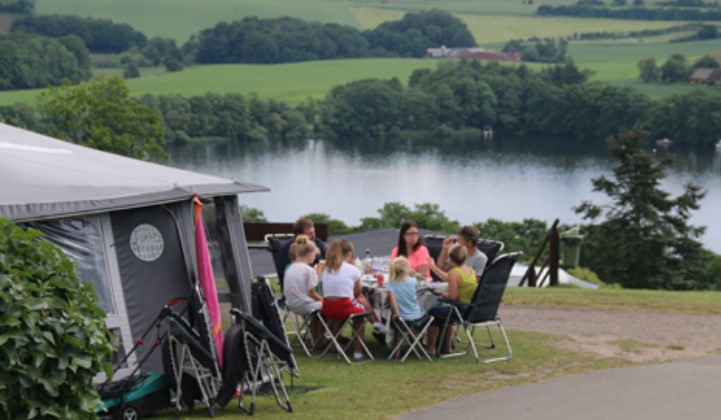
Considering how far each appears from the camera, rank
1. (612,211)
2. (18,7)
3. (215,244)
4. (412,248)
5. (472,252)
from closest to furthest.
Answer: (215,244) → (472,252) → (412,248) → (612,211) → (18,7)

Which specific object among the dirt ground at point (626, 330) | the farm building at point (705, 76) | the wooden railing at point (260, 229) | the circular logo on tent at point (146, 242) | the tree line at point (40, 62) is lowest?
the farm building at point (705, 76)

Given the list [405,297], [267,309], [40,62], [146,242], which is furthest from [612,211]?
[40,62]

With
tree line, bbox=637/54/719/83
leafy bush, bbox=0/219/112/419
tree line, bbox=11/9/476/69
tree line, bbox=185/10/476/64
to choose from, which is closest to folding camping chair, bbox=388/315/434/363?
leafy bush, bbox=0/219/112/419

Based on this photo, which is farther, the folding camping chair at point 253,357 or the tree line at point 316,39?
the tree line at point 316,39

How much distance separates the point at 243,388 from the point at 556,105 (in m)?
128

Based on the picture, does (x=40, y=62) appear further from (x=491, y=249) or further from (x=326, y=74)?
(x=491, y=249)

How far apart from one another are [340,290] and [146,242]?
2.05 metres

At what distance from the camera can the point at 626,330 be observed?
40.8ft

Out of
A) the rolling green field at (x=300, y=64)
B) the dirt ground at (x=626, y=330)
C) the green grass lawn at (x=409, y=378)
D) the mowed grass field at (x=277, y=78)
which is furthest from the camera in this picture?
the rolling green field at (x=300, y=64)

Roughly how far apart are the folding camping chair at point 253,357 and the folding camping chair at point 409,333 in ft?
5.51

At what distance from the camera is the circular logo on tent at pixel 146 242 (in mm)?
9188

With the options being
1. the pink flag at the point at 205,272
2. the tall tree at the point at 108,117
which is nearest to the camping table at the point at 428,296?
the pink flag at the point at 205,272

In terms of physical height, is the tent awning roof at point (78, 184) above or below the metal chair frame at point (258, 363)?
above

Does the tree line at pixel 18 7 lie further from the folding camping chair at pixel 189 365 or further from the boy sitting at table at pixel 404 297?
the folding camping chair at pixel 189 365
